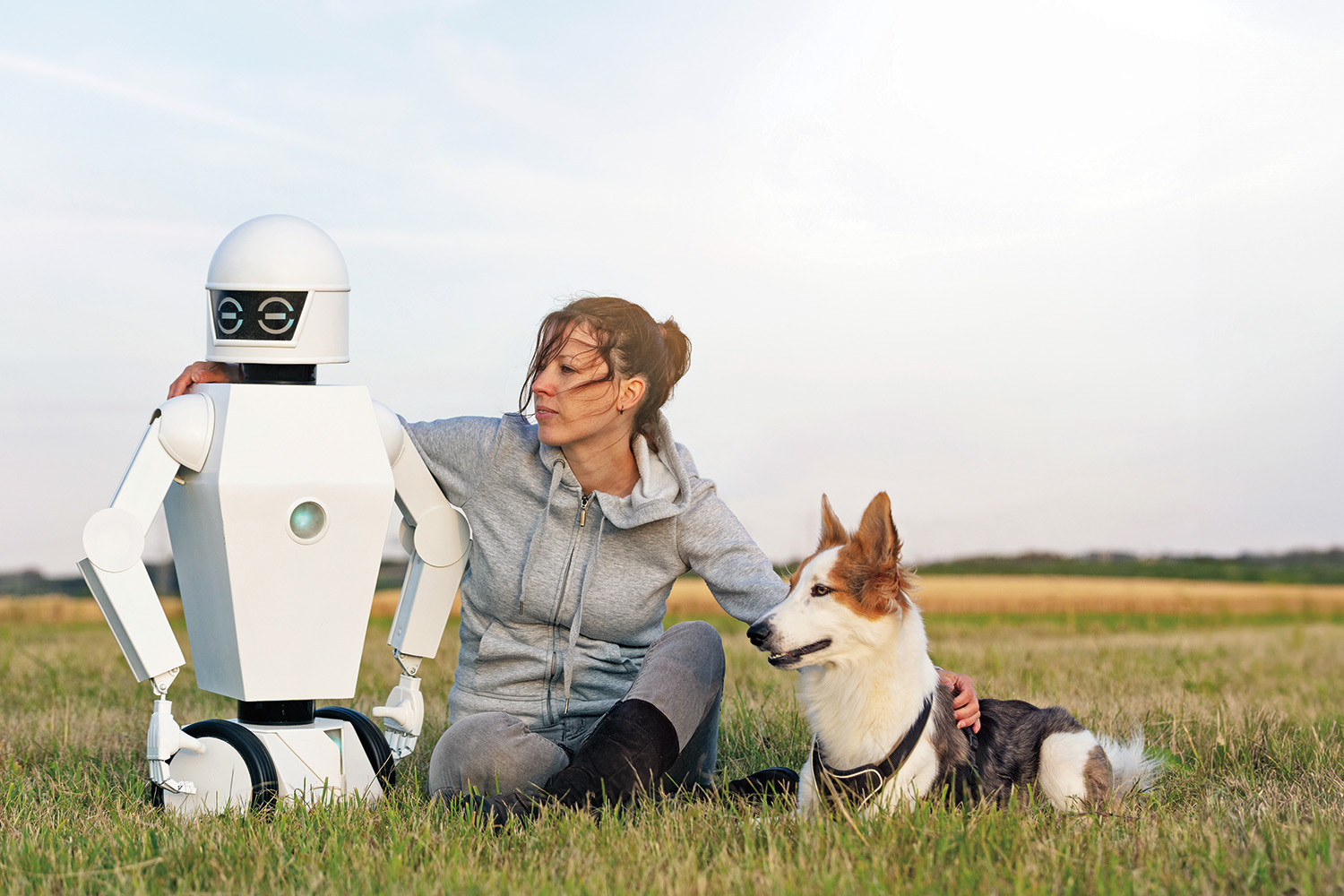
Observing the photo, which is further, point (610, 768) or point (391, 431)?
point (391, 431)

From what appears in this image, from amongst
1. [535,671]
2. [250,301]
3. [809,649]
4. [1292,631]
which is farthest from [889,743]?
[1292,631]

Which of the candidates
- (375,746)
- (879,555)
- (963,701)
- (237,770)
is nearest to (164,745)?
(237,770)

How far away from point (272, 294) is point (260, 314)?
0.09 m

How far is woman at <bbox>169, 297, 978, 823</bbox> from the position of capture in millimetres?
4383

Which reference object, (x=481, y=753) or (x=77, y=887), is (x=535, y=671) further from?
(x=77, y=887)

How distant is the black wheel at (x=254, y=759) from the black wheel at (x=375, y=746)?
39cm

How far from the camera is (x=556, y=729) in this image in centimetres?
450

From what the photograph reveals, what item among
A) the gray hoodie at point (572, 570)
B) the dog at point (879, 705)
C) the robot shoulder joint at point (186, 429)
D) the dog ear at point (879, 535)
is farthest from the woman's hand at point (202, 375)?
the dog ear at point (879, 535)

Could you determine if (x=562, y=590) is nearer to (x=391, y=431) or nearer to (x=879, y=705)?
(x=391, y=431)

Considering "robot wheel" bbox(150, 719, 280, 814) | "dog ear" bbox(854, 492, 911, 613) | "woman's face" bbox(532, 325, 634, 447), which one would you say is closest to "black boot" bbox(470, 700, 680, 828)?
"robot wheel" bbox(150, 719, 280, 814)

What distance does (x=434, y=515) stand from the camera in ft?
15.7

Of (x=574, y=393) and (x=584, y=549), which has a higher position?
(x=574, y=393)

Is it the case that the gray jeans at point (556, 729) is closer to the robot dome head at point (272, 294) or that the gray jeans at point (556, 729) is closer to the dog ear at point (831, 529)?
the dog ear at point (831, 529)

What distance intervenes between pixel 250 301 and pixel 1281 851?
3.86 metres
